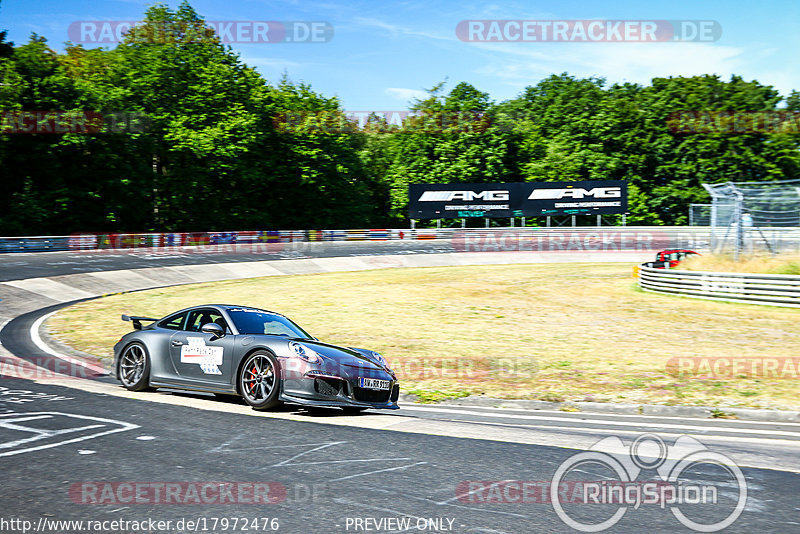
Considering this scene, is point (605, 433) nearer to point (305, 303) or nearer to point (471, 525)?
point (471, 525)

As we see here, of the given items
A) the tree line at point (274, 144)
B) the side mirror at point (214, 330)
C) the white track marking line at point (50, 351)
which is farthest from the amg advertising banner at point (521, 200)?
the side mirror at point (214, 330)

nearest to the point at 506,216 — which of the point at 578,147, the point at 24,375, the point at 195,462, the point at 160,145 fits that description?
the point at 578,147

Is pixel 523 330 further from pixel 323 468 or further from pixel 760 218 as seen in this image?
pixel 323 468

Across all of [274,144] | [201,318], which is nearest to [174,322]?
[201,318]

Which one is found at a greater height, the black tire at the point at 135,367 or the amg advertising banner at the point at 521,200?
the amg advertising banner at the point at 521,200

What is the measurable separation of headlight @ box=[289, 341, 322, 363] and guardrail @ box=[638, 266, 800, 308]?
1789 centimetres

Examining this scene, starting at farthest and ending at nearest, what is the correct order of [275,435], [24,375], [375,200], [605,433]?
[375,200] → [24,375] → [605,433] → [275,435]

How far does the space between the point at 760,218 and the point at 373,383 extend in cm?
1907

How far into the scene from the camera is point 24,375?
1108 cm

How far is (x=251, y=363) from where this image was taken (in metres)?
8.92

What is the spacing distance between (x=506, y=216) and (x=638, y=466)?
46.0 metres

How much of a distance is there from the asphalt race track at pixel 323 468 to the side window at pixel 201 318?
1055 millimetres

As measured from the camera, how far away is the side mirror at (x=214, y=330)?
364 inches

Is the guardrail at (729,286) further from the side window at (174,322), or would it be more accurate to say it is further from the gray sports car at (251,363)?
the side window at (174,322)
